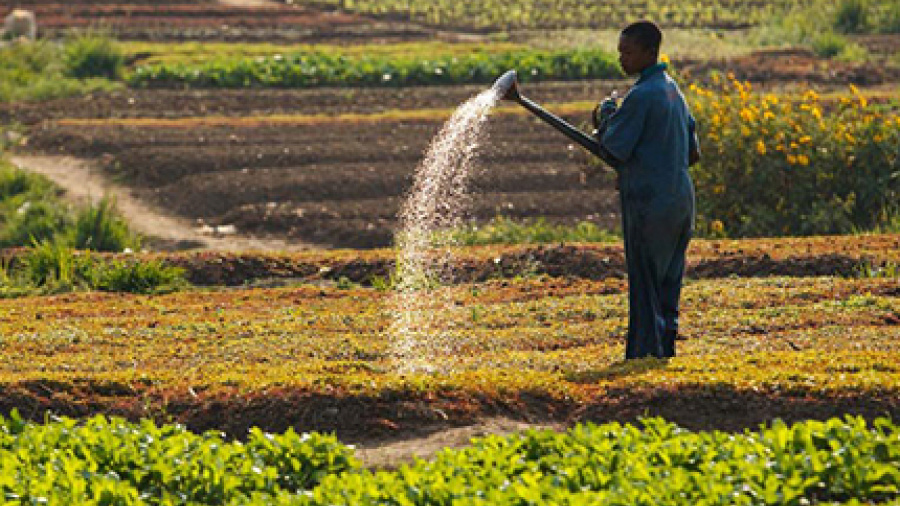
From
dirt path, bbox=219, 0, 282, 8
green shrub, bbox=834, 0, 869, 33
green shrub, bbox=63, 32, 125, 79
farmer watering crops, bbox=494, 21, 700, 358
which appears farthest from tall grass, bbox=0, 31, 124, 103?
farmer watering crops, bbox=494, 21, 700, 358

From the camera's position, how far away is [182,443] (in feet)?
22.3

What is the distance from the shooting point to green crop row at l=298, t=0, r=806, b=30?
3997cm

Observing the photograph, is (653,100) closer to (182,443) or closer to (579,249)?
(182,443)

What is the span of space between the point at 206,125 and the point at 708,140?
9.17 metres

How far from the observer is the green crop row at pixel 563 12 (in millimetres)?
39969

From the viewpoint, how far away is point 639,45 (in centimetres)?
855

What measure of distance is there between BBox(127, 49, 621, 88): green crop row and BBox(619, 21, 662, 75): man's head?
776 inches

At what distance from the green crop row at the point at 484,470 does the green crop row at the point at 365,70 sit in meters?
21.3

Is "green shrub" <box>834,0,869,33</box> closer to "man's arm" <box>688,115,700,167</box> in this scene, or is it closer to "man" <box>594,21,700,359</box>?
"man's arm" <box>688,115,700,167</box>

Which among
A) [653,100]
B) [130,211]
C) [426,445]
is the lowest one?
[130,211]

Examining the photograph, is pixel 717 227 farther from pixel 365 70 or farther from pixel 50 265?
pixel 365 70

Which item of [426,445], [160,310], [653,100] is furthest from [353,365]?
[160,310]

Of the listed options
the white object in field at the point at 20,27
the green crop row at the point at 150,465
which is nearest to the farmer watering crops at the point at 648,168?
the green crop row at the point at 150,465

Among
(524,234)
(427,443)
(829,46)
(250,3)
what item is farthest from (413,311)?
(250,3)
